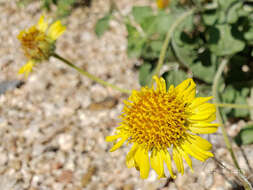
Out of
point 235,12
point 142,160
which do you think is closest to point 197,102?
point 142,160

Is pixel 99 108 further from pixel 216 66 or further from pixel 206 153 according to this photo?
pixel 206 153

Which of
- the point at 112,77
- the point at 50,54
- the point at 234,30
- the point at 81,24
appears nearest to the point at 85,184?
the point at 50,54

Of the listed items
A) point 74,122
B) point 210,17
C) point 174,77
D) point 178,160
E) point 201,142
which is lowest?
point 74,122

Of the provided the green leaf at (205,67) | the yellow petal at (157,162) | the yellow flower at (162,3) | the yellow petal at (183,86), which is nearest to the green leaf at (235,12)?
the green leaf at (205,67)

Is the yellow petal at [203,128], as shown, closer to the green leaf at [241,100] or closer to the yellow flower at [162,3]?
the green leaf at [241,100]

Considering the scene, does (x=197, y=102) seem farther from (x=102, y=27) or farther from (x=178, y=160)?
(x=102, y=27)

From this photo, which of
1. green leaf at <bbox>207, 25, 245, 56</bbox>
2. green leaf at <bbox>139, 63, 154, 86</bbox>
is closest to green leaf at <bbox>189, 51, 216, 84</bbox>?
green leaf at <bbox>207, 25, 245, 56</bbox>

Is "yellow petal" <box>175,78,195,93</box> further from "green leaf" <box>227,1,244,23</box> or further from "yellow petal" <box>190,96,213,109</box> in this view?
"green leaf" <box>227,1,244,23</box>
